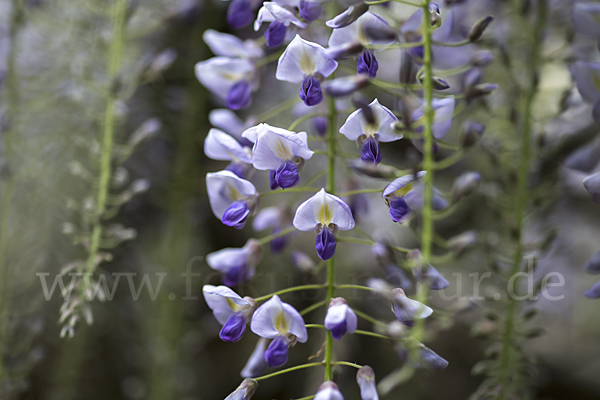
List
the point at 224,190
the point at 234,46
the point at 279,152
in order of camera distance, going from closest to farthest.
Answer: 1. the point at 279,152
2. the point at 224,190
3. the point at 234,46

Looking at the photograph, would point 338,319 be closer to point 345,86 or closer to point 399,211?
point 399,211

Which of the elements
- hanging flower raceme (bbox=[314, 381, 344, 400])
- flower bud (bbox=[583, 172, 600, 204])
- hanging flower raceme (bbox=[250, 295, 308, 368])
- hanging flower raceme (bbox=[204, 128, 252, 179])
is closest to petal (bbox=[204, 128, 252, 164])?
hanging flower raceme (bbox=[204, 128, 252, 179])

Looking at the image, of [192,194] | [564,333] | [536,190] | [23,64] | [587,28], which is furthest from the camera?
[564,333]

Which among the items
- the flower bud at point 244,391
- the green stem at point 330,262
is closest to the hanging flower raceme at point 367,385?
the green stem at point 330,262

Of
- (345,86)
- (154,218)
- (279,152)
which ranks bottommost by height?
(154,218)

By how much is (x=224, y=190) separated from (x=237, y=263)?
0.13 meters

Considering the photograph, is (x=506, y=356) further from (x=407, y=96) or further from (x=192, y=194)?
(x=192, y=194)

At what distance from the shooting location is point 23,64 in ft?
3.59

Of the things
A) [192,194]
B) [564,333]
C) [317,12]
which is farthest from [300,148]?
[564,333]

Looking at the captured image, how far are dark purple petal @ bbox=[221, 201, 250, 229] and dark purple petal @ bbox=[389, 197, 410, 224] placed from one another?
0.72ft

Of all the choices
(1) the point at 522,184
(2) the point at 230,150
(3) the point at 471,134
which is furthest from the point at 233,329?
(1) the point at 522,184

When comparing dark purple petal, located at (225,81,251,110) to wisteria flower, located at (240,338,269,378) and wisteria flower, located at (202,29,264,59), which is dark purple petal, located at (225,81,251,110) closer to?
wisteria flower, located at (202,29,264,59)

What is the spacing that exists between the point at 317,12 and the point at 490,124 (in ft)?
2.83

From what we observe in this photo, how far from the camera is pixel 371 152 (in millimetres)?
575
